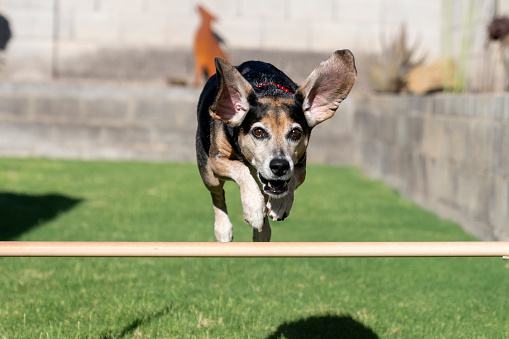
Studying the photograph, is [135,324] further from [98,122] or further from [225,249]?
[98,122]

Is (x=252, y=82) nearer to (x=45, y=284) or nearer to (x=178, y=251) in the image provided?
(x=178, y=251)

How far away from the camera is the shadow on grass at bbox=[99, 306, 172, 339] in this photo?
5.79 m

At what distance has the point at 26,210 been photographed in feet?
35.8

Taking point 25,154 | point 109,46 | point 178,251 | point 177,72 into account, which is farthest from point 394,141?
point 178,251

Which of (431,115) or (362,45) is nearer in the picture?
(431,115)

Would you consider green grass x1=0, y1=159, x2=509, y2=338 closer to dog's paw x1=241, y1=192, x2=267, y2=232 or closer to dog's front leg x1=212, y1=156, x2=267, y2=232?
dog's front leg x1=212, y1=156, x2=267, y2=232

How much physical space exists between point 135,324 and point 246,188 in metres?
2.33

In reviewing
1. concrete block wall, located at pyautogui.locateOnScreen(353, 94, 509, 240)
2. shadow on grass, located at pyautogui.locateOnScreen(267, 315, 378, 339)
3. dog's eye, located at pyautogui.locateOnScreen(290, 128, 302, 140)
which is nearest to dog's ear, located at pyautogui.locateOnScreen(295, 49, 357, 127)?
dog's eye, located at pyautogui.locateOnScreen(290, 128, 302, 140)

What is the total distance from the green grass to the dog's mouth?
7.28ft

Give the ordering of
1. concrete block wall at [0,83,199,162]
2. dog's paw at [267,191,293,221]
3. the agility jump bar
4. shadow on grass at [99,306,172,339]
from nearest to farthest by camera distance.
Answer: the agility jump bar → dog's paw at [267,191,293,221] → shadow on grass at [99,306,172,339] → concrete block wall at [0,83,199,162]

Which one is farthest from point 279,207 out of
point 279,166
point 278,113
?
point 278,113

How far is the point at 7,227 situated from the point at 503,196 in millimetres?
6518

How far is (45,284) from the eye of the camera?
288 inches

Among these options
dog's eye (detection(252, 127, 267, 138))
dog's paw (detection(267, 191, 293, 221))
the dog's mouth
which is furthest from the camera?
dog's paw (detection(267, 191, 293, 221))
